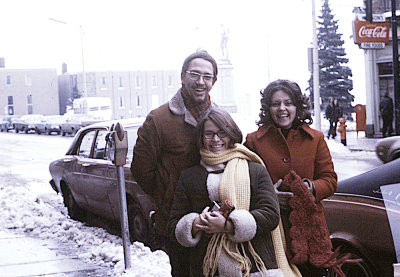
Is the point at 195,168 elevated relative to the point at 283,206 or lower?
elevated

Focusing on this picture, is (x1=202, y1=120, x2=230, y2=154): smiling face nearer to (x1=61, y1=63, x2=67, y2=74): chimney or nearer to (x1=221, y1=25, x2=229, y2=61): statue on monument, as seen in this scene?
(x1=221, y1=25, x2=229, y2=61): statue on monument

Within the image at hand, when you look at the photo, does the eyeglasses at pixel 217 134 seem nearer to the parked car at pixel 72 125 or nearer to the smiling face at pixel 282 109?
the smiling face at pixel 282 109

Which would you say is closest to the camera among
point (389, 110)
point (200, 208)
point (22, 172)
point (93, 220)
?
point (200, 208)

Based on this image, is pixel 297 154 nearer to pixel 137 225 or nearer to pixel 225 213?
pixel 225 213

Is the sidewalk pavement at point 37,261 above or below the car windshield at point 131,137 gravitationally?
below

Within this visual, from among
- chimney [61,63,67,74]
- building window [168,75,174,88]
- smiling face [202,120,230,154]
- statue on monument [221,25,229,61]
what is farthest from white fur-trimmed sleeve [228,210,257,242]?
chimney [61,63,67,74]

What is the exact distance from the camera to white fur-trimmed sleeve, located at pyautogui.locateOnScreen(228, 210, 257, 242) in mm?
2754

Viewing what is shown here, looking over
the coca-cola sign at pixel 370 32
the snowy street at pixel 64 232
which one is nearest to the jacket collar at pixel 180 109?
the snowy street at pixel 64 232

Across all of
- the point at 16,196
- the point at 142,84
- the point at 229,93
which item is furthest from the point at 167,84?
the point at 16,196

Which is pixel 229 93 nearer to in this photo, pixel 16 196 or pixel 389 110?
pixel 389 110

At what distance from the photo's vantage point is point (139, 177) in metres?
3.53

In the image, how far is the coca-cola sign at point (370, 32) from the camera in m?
21.7

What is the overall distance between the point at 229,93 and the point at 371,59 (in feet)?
53.4

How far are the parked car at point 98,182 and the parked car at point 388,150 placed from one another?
4.57m
